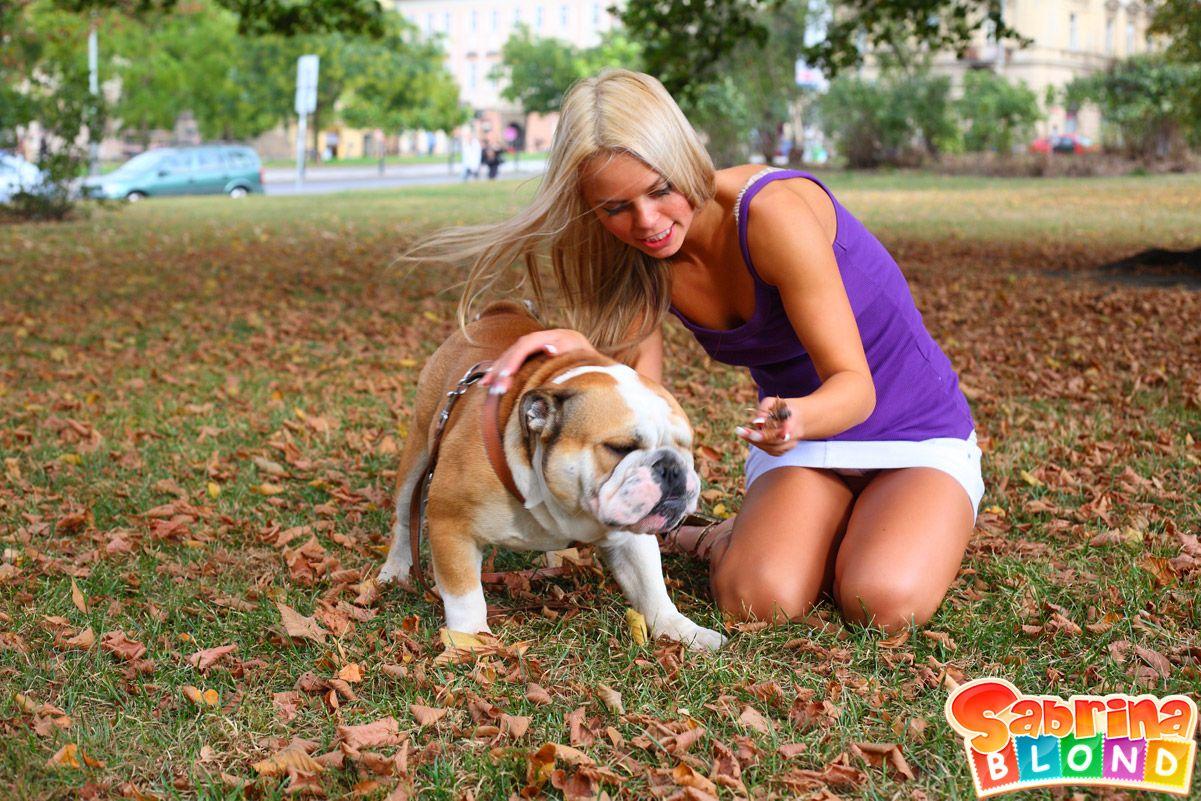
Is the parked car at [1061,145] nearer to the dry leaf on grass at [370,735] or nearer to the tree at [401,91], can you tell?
the tree at [401,91]

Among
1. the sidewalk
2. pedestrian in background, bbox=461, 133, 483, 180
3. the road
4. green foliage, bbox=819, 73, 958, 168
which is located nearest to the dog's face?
the road

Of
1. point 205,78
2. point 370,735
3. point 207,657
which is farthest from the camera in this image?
point 205,78

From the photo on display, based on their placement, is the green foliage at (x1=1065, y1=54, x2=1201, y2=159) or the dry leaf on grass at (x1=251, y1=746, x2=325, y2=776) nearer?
the dry leaf on grass at (x1=251, y1=746, x2=325, y2=776)

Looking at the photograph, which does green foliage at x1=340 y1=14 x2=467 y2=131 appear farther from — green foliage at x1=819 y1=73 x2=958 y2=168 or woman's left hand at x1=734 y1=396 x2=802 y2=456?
woman's left hand at x1=734 y1=396 x2=802 y2=456

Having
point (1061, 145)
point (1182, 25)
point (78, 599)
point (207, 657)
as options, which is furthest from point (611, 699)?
point (1061, 145)

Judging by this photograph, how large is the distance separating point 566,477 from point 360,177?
40.8 metres

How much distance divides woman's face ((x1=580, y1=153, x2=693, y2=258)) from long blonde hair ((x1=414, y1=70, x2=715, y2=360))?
0.09 ft

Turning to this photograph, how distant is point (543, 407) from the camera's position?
2.99 m

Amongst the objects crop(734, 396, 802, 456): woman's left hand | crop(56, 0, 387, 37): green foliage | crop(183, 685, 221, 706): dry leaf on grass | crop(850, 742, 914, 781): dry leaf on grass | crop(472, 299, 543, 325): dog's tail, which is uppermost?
crop(56, 0, 387, 37): green foliage

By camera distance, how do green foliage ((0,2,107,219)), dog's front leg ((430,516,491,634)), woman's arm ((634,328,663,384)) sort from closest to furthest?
dog's front leg ((430,516,491,634)) → woman's arm ((634,328,663,384)) → green foliage ((0,2,107,219))

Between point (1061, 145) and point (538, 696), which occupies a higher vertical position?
point (1061, 145)

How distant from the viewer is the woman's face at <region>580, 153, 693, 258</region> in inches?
135

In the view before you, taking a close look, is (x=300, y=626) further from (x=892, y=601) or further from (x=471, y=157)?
(x=471, y=157)

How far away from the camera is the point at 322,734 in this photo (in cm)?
289
